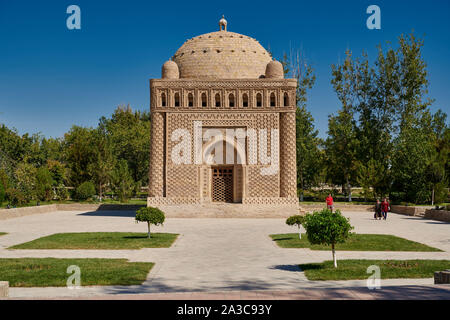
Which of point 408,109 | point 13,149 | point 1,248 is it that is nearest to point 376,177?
point 408,109

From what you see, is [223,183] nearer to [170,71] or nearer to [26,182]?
[170,71]

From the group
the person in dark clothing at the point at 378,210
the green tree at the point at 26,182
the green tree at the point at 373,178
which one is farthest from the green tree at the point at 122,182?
the person in dark clothing at the point at 378,210

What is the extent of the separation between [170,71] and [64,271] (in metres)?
19.1

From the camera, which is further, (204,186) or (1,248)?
(204,186)

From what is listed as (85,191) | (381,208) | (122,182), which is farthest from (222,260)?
(85,191)

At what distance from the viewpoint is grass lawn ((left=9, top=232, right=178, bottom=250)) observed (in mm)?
12299

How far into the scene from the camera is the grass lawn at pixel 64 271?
25.5ft

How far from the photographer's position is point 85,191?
35219 millimetres

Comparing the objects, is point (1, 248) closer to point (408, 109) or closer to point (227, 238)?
point (227, 238)

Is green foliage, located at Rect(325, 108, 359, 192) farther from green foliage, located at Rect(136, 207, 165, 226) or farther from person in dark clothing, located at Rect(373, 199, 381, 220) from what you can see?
green foliage, located at Rect(136, 207, 165, 226)

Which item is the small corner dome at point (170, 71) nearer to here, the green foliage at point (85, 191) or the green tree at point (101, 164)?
the green tree at point (101, 164)

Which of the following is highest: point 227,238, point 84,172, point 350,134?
point 350,134
